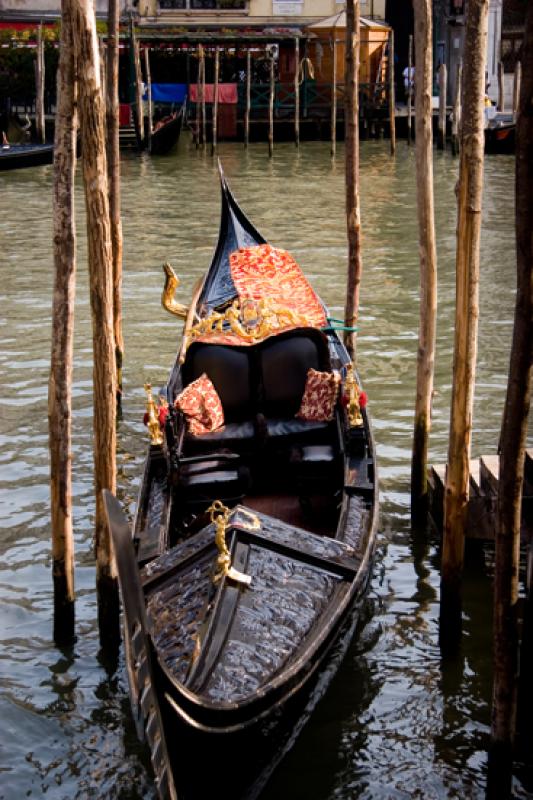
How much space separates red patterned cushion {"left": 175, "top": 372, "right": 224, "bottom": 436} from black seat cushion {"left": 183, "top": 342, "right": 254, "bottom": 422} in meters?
0.06

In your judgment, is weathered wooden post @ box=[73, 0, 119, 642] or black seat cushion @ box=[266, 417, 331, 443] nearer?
weathered wooden post @ box=[73, 0, 119, 642]

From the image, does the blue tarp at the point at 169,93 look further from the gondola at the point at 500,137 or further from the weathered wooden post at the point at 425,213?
the weathered wooden post at the point at 425,213

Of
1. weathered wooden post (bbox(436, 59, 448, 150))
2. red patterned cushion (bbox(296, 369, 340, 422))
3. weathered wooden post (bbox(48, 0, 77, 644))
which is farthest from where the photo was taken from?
weathered wooden post (bbox(436, 59, 448, 150))

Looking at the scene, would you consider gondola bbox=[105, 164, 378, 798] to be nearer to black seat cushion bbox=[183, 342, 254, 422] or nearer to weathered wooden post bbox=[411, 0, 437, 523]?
black seat cushion bbox=[183, 342, 254, 422]

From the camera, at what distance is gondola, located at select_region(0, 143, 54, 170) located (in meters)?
15.5

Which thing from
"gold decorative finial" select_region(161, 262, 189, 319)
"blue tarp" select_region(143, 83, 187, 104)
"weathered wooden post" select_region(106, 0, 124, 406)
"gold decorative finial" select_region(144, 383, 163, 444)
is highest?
"blue tarp" select_region(143, 83, 187, 104)

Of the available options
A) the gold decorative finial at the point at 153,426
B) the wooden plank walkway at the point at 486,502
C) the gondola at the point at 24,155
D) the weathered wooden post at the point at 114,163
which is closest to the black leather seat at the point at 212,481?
the gold decorative finial at the point at 153,426

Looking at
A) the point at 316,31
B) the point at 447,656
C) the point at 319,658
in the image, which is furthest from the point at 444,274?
the point at 316,31

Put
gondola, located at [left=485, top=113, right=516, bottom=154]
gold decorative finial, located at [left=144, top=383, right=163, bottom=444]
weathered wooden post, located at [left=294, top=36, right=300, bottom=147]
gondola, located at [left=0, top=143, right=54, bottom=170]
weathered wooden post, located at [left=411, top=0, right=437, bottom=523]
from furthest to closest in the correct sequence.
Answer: weathered wooden post, located at [left=294, top=36, right=300, bottom=147] → gondola, located at [left=485, top=113, right=516, bottom=154] → gondola, located at [left=0, top=143, right=54, bottom=170] → weathered wooden post, located at [left=411, top=0, right=437, bottom=523] → gold decorative finial, located at [left=144, top=383, right=163, bottom=444]

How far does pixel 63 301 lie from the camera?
3525mm

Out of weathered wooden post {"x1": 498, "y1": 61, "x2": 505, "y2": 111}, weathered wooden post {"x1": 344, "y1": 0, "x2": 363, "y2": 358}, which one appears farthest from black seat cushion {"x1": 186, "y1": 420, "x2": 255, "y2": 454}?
weathered wooden post {"x1": 498, "y1": 61, "x2": 505, "y2": 111}

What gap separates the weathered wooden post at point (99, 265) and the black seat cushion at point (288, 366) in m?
1.24

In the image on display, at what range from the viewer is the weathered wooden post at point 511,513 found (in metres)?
2.73

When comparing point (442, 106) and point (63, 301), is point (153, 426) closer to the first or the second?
point (63, 301)
